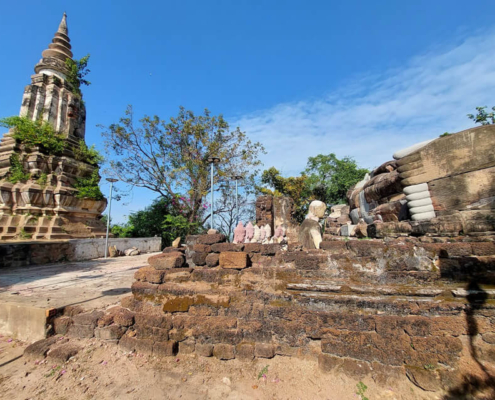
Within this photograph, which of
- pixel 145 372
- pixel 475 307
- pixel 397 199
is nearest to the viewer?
pixel 475 307

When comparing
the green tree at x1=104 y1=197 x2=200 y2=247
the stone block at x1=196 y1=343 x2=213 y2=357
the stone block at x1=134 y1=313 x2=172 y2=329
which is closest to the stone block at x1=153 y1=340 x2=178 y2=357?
the stone block at x1=134 y1=313 x2=172 y2=329

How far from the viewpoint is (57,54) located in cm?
1348

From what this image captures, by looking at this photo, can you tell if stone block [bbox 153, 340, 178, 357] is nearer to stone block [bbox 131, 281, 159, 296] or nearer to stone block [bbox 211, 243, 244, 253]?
stone block [bbox 131, 281, 159, 296]

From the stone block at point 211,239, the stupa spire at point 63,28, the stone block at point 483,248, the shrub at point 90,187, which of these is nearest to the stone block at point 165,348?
the stone block at point 211,239

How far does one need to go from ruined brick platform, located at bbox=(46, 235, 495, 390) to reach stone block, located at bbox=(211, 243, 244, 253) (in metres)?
0.01

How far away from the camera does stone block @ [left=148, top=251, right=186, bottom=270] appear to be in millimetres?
3582

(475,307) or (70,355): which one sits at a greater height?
(475,307)

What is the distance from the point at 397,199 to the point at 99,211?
41.6 feet

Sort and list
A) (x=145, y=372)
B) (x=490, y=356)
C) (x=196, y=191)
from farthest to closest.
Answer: (x=196, y=191), (x=145, y=372), (x=490, y=356)

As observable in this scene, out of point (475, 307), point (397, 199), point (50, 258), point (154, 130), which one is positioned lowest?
point (475, 307)

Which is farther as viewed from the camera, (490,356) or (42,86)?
(42,86)

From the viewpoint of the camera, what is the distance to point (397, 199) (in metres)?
4.88

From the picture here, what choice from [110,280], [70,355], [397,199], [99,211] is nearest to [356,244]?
[397,199]

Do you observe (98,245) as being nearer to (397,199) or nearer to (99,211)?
(99,211)
